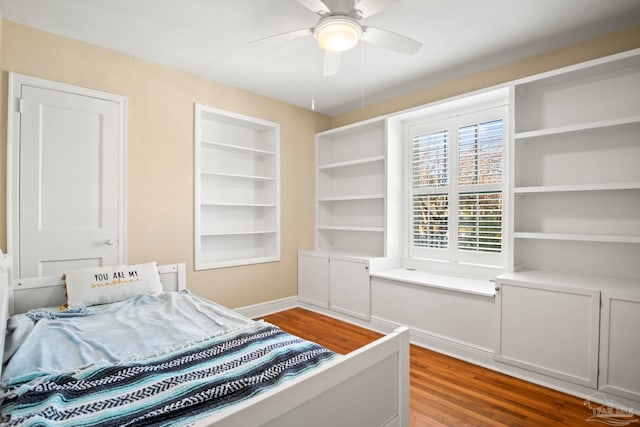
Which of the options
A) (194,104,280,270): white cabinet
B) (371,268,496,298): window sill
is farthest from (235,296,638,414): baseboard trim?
(194,104,280,270): white cabinet

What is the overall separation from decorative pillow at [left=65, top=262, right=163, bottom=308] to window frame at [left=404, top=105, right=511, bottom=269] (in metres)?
2.66

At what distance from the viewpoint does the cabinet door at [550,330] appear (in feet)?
6.86

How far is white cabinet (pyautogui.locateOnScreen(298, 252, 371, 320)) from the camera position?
350 centimetres

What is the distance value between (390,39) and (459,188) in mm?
1755

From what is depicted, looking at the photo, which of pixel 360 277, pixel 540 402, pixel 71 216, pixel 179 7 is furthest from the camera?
pixel 360 277

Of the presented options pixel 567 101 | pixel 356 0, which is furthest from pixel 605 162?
pixel 356 0

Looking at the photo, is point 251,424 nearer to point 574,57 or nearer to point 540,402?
point 540,402

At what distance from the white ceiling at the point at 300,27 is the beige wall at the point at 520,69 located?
0.06m

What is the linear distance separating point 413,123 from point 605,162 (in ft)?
5.80

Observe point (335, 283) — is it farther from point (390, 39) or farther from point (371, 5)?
point (371, 5)

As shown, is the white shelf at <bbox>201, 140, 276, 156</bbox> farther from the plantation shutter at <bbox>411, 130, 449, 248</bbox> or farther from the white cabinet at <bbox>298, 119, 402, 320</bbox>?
the plantation shutter at <bbox>411, 130, 449, 248</bbox>

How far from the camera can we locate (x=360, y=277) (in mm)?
3521

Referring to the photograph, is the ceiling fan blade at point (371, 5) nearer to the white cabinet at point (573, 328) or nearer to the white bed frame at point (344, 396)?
the white bed frame at point (344, 396)

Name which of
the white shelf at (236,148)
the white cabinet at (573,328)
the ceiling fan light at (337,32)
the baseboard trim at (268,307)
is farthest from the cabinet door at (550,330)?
the white shelf at (236,148)
